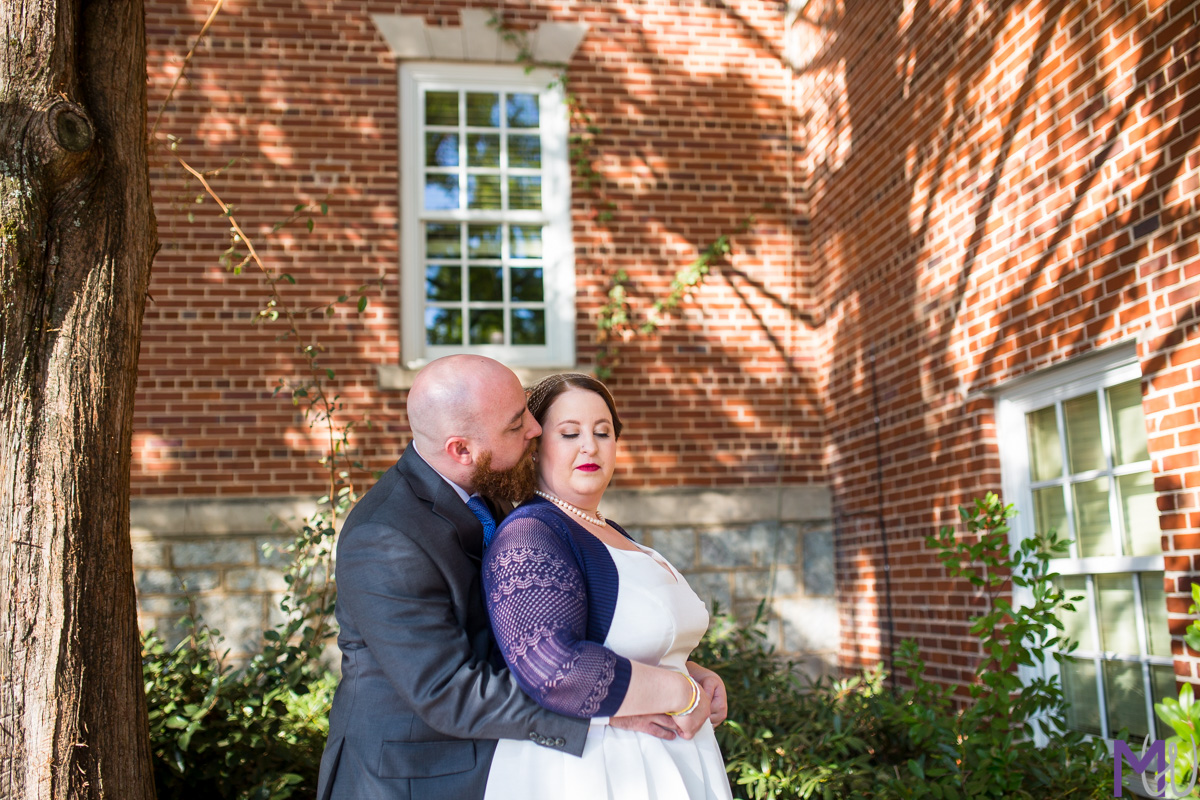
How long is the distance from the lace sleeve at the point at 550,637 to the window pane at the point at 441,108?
5.47 meters

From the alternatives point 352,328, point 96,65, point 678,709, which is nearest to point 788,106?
point 352,328

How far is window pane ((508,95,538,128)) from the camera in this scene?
276 inches

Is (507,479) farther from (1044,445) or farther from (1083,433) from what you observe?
(1044,445)

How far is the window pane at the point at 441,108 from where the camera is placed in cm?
691

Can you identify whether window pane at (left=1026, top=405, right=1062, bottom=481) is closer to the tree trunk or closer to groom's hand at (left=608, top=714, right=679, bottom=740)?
groom's hand at (left=608, top=714, right=679, bottom=740)

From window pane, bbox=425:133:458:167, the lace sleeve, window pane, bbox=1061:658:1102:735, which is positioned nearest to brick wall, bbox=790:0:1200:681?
window pane, bbox=1061:658:1102:735

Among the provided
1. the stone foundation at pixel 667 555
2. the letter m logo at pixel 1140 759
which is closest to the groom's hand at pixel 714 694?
the letter m logo at pixel 1140 759

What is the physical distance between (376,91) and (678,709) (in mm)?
5748

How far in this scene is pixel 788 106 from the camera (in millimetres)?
7219

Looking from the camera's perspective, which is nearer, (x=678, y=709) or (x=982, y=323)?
(x=678, y=709)

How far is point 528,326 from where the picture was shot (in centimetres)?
686

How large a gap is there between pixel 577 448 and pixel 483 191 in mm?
4927

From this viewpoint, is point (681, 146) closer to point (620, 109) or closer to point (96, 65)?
point (620, 109)

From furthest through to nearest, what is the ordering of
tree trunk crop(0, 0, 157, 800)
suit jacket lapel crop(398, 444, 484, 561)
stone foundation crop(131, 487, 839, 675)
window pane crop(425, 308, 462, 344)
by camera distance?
1. window pane crop(425, 308, 462, 344)
2. stone foundation crop(131, 487, 839, 675)
3. tree trunk crop(0, 0, 157, 800)
4. suit jacket lapel crop(398, 444, 484, 561)
